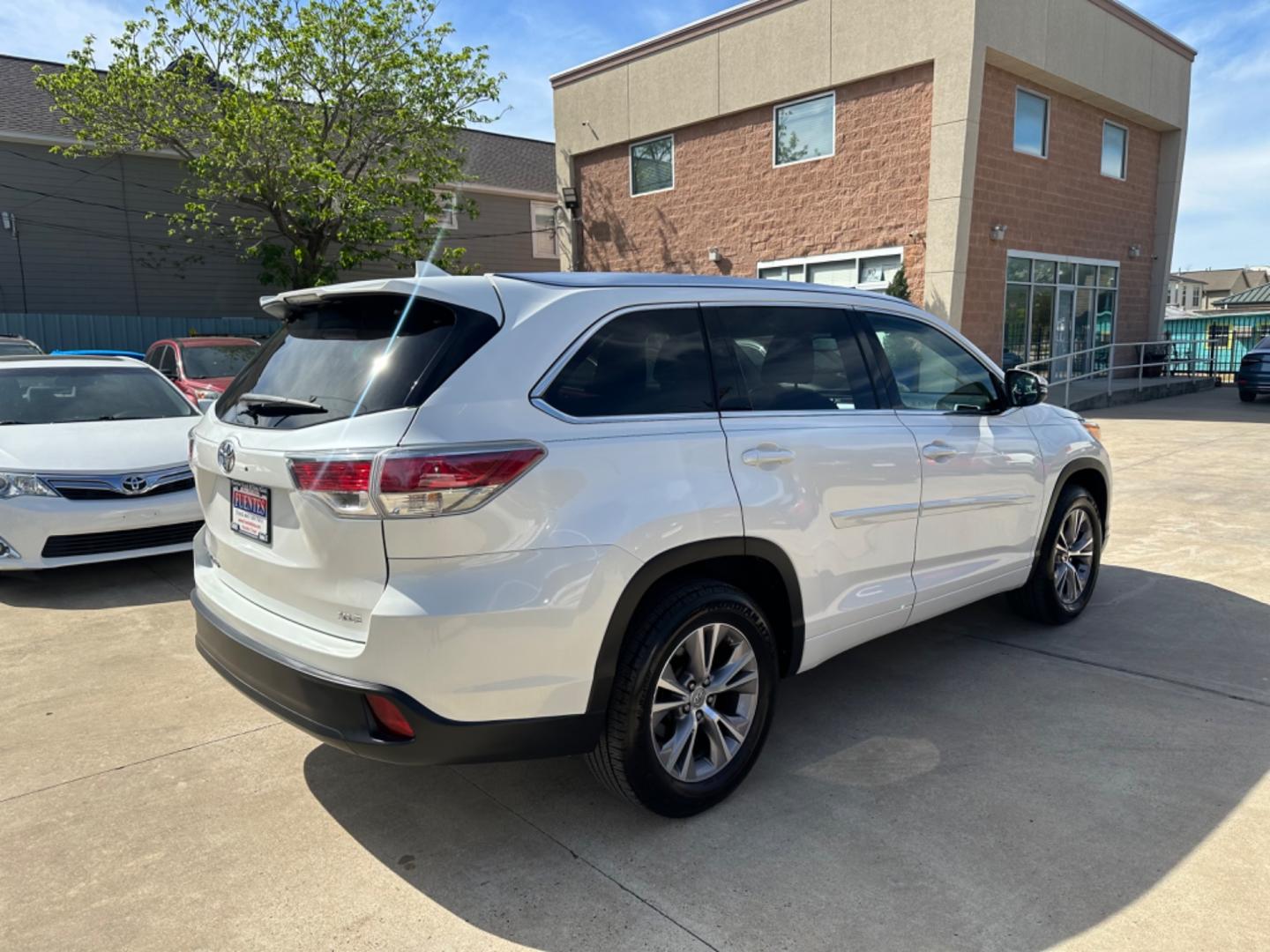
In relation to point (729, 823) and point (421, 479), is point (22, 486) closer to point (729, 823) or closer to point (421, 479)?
point (421, 479)

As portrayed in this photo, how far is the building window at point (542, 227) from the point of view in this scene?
26.1m

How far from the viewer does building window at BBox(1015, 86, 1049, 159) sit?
15570 millimetres

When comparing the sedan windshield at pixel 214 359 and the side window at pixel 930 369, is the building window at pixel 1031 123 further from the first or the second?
the side window at pixel 930 369

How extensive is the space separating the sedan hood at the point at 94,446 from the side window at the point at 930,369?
414 cm

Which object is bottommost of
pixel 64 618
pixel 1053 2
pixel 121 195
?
→ pixel 64 618

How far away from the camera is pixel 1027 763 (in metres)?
3.35

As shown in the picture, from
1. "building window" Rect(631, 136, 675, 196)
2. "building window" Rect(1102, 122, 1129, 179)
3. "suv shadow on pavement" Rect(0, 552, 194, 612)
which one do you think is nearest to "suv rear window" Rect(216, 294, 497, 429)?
"suv shadow on pavement" Rect(0, 552, 194, 612)

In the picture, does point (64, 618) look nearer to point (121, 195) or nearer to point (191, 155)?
point (191, 155)

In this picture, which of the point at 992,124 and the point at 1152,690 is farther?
the point at 992,124

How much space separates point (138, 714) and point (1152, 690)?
4.44 metres

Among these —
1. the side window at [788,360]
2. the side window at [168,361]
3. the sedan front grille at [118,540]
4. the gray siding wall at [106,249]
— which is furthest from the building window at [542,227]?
the side window at [788,360]

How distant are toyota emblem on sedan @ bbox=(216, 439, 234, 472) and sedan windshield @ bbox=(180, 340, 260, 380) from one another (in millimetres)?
9057

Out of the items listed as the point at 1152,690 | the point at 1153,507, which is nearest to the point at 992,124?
the point at 1153,507

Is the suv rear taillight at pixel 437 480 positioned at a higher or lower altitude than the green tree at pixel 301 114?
lower
